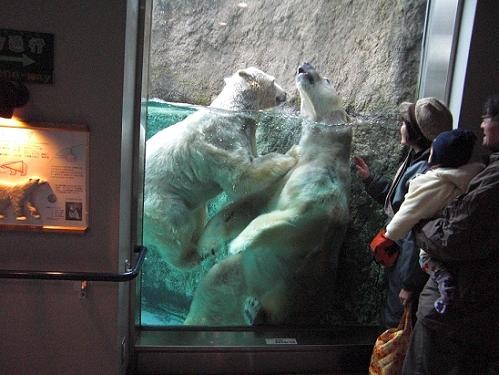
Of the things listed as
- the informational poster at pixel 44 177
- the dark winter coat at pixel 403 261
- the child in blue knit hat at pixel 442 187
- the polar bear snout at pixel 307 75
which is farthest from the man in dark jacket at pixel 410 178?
the informational poster at pixel 44 177

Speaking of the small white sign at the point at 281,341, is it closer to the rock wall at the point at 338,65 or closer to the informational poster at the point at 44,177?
the rock wall at the point at 338,65

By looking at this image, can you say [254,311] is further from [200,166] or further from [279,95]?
[279,95]

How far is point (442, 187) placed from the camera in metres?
1.86

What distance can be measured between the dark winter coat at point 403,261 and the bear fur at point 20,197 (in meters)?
1.92

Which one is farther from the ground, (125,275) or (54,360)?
(125,275)

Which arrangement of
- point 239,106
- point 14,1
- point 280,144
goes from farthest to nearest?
1. point 280,144
2. point 239,106
3. point 14,1

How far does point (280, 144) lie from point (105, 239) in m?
1.58

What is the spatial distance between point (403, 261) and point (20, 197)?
2.08 meters

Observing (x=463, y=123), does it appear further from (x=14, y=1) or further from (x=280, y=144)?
(x=14, y=1)

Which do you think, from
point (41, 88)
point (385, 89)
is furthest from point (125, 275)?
point (385, 89)

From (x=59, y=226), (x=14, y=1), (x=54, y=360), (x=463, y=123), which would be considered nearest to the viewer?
(x=14, y=1)

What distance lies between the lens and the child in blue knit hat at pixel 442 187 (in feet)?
5.97

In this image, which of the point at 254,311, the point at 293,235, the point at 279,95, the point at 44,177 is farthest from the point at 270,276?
the point at 44,177

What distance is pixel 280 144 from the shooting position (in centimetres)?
304
